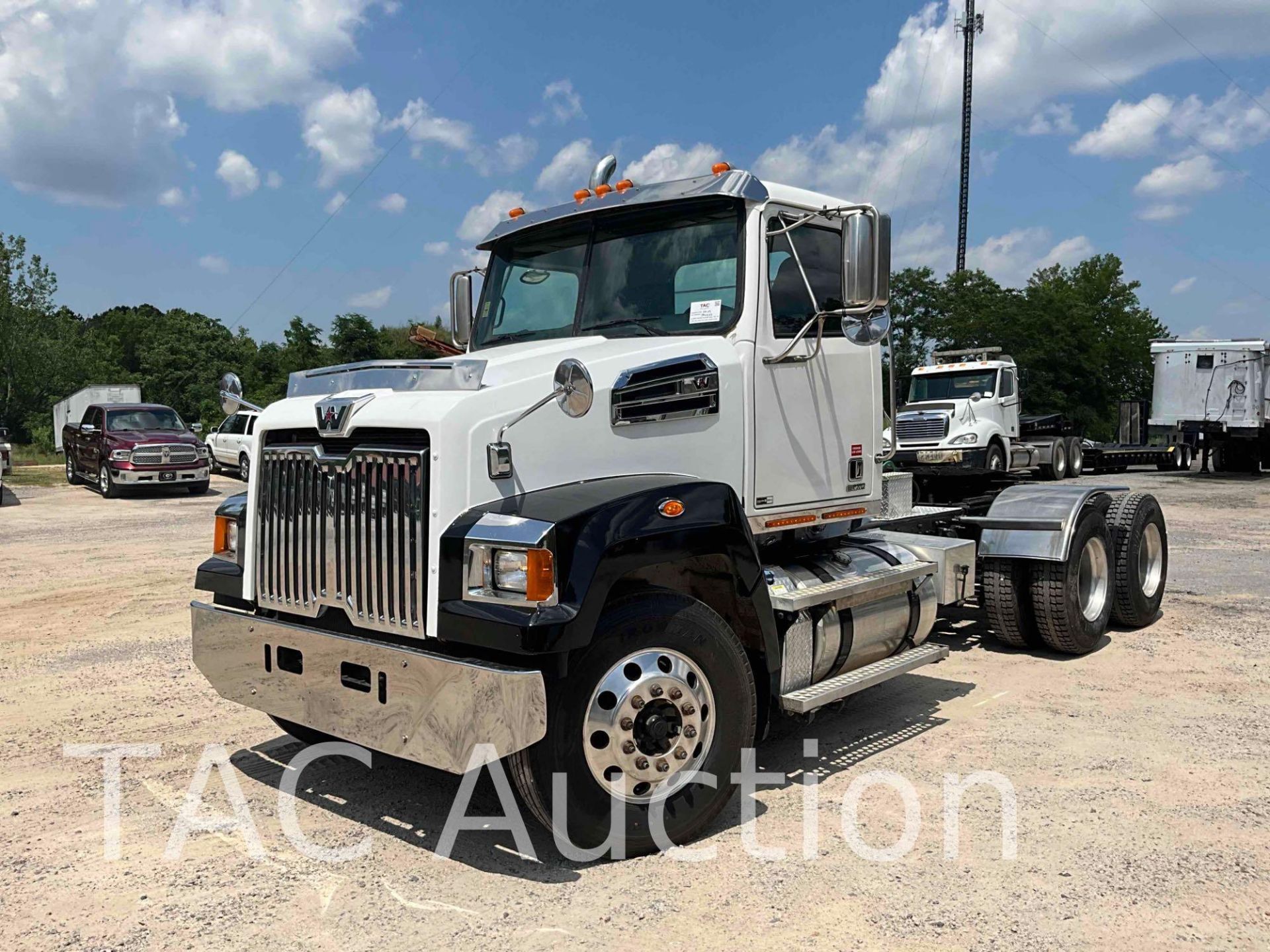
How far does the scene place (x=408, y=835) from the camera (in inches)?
166

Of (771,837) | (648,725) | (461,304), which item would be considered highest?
(461,304)

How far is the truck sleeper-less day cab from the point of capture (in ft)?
11.9

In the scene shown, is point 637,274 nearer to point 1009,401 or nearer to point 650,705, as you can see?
point 650,705

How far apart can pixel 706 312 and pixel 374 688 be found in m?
2.24

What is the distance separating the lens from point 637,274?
16.1ft

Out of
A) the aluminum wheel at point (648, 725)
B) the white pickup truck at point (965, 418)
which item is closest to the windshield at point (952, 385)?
the white pickup truck at point (965, 418)

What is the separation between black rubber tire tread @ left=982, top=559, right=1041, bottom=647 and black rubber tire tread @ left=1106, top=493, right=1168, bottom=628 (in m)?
1.00

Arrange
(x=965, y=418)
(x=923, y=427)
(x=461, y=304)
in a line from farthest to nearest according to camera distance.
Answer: (x=923, y=427) → (x=965, y=418) → (x=461, y=304)

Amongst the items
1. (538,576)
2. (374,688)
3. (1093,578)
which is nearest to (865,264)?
(538,576)

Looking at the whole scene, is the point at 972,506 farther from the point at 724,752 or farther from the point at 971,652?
the point at 724,752

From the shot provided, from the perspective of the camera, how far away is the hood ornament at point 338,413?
3.98 meters

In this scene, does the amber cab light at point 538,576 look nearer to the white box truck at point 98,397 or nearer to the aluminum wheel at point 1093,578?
the aluminum wheel at point 1093,578

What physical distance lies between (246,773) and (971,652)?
16.2 ft

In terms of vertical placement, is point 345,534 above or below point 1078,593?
above
